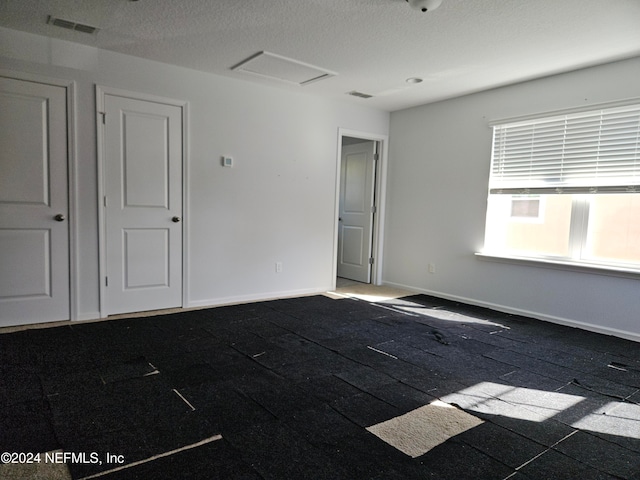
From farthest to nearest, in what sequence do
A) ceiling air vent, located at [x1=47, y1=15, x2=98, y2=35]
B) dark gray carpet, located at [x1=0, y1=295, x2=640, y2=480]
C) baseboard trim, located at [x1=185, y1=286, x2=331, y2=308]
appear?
baseboard trim, located at [x1=185, y1=286, x2=331, y2=308] → ceiling air vent, located at [x1=47, y1=15, x2=98, y2=35] → dark gray carpet, located at [x1=0, y1=295, x2=640, y2=480]

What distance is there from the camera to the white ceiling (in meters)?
2.76

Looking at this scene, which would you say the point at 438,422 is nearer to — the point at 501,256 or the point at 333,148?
the point at 501,256

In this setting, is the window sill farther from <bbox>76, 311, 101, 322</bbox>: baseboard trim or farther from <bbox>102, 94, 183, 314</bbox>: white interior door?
<bbox>76, 311, 101, 322</bbox>: baseboard trim

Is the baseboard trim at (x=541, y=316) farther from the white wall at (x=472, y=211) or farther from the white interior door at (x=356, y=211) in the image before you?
the white interior door at (x=356, y=211)

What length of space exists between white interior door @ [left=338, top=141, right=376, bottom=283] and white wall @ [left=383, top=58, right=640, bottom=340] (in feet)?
0.96

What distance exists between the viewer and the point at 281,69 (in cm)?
404

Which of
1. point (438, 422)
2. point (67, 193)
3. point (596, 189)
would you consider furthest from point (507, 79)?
point (67, 193)

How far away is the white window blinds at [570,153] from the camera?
3.60m

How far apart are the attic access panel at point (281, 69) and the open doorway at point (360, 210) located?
1.40 m

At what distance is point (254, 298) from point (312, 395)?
247 centimetres

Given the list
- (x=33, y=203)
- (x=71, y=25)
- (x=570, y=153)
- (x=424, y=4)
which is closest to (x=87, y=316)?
(x=33, y=203)

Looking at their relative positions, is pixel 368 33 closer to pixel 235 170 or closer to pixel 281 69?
pixel 281 69

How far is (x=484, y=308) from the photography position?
4.61m

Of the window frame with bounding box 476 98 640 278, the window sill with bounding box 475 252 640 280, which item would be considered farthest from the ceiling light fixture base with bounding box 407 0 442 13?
the window sill with bounding box 475 252 640 280
